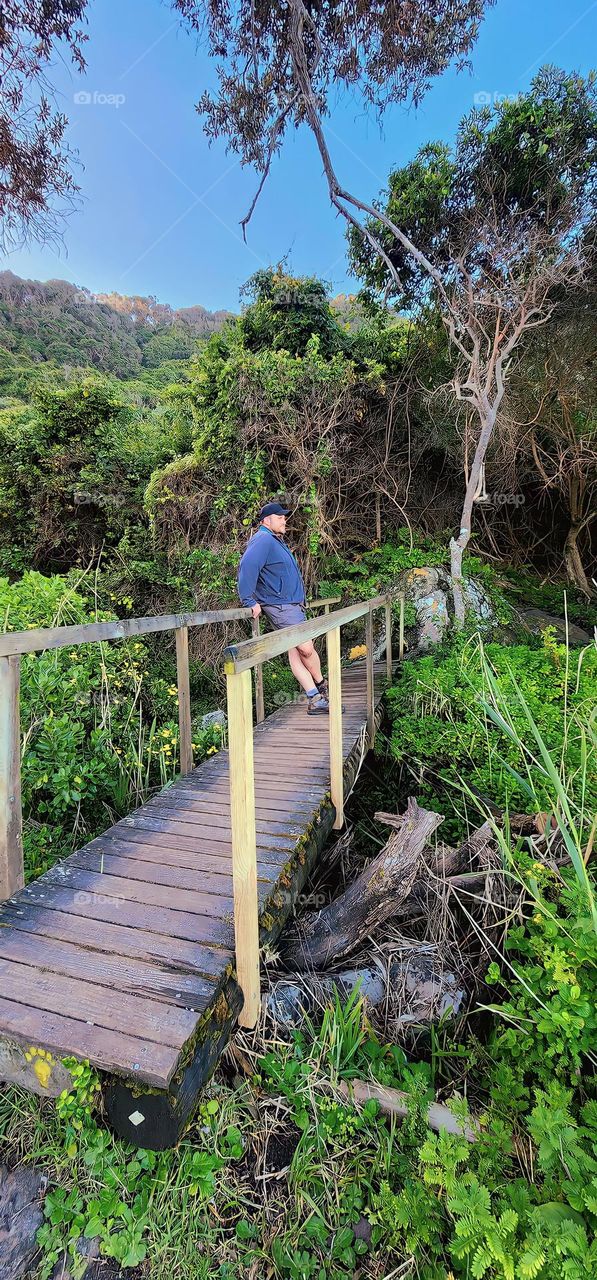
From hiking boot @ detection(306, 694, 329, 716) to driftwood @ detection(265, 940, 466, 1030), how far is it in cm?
213

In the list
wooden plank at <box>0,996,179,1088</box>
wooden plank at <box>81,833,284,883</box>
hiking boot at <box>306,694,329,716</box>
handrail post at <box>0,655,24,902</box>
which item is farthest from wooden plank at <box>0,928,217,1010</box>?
hiking boot at <box>306,694,329,716</box>

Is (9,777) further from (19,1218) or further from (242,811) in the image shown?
(19,1218)

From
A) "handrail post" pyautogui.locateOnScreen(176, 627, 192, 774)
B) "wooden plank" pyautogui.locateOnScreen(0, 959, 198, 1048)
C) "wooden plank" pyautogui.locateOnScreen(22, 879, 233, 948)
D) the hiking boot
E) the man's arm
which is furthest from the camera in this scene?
the hiking boot

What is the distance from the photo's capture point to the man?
12.2 ft

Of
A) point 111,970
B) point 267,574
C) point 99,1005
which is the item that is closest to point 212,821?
point 111,970

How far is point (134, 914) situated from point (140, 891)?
142 millimetres

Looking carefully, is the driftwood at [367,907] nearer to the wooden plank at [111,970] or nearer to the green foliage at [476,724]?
the green foliage at [476,724]

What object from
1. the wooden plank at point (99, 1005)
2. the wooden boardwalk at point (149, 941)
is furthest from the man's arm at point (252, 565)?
the wooden plank at point (99, 1005)

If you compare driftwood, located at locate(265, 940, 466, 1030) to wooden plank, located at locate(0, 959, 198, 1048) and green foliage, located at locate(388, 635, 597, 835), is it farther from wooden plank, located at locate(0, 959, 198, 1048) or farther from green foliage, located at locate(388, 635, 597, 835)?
green foliage, located at locate(388, 635, 597, 835)

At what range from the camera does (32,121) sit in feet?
15.7

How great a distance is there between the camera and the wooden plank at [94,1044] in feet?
3.99

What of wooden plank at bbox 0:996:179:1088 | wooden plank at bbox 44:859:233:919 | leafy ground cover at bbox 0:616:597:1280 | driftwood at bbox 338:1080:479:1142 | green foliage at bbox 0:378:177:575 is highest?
green foliage at bbox 0:378:177:575

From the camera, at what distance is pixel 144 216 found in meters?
→ 13.6

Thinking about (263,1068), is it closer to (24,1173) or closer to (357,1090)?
(357,1090)
